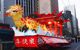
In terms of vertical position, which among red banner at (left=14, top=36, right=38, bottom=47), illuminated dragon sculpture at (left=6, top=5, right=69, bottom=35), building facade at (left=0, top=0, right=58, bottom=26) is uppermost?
building facade at (left=0, top=0, right=58, bottom=26)

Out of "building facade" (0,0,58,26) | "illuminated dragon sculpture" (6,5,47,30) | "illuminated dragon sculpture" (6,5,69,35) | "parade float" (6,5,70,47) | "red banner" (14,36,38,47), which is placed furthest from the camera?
"building facade" (0,0,58,26)

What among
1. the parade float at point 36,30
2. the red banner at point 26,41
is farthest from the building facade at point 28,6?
the red banner at point 26,41

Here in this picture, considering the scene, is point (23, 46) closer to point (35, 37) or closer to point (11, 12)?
point (35, 37)

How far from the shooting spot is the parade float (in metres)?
15.6

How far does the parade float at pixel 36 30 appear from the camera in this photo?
15.6m

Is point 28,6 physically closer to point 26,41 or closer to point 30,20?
point 30,20

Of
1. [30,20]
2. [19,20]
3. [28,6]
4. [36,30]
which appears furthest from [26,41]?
[28,6]

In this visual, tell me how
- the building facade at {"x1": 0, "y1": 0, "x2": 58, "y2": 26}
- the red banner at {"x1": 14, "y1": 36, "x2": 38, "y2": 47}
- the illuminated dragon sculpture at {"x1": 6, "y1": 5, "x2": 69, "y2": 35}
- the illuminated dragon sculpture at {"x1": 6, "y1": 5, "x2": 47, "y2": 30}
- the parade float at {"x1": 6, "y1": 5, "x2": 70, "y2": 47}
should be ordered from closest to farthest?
the red banner at {"x1": 14, "y1": 36, "x2": 38, "y2": 47}, the parade float at {"x1": 6, "y1": 5, "x2": 70, "y2": 47}, the illuminated dragon sculpture at {"x1": 6, "y1": 5, "x2": 47, "y2": 30}, the illuminated dragon sculpture at {"x1": 6, "y1": 5, "x2": 69, "y2": 35}, the building facade at {"x1": 0, "y1": 0, "x2": 58, "y2": 26}

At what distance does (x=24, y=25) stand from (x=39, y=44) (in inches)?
138

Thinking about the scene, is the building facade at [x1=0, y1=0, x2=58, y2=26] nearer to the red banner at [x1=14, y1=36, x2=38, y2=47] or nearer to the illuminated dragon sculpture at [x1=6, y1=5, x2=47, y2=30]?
the illuminated dragon sculpture at [x1=6, y1=5, x2=47, y2=30]

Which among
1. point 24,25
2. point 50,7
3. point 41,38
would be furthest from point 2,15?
point 50,7

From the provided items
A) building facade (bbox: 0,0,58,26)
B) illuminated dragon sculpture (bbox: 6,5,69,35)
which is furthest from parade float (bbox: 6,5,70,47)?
building facade (bbox: 0,0,58,26)

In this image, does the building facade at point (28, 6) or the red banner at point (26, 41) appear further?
the building facade at point (28, 6)

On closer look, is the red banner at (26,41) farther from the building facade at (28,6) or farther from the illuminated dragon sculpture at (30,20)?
the building facade at (28,6)
